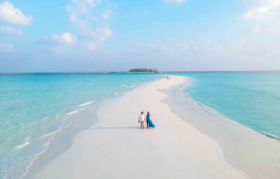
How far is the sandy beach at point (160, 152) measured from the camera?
676 cm

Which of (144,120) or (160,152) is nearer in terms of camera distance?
(160,152)

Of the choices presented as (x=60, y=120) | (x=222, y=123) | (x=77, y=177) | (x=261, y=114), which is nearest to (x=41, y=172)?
(x=77, y=177)

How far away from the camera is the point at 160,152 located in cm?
822

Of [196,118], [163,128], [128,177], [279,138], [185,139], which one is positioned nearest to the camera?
[128,177]

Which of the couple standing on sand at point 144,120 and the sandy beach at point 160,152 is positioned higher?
the couple standing on sand at point 144,120

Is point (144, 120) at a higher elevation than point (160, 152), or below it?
higher

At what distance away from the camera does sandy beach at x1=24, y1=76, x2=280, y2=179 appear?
22.2 feet

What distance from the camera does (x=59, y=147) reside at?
9062 mm

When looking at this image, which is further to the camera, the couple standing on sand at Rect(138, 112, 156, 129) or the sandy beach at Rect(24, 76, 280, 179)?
the couple standing on sand at Rect(138, 112, 156, 129)

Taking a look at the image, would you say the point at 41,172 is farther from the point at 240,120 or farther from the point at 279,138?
the point at 240,120

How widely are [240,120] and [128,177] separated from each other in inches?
492

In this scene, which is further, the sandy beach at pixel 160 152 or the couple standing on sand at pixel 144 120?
the couple standing on sand at pixel 144 120

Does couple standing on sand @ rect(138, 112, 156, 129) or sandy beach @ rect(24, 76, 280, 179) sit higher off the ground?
couple standing on sand @ rect(138, 112, 156, 129)

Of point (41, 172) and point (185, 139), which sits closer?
point (41, 172)
